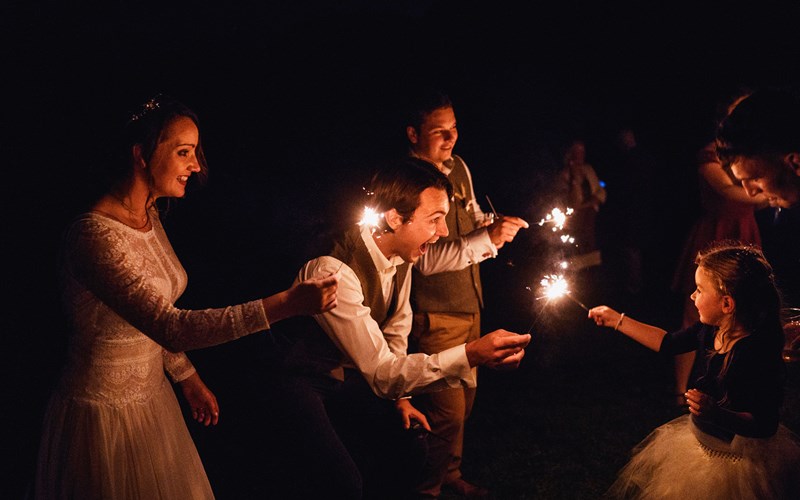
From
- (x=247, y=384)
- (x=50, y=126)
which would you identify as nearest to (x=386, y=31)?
(x=50, y=126)

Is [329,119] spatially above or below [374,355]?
above

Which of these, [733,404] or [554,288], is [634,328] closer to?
[554,288]

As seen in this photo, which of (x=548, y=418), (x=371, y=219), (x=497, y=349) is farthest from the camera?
(x=548, y=418)

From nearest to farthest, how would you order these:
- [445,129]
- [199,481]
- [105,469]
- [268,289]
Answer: [105,469]
[199,481]
[445,129]
[268,289]

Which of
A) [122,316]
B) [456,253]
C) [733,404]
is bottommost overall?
[733,404]

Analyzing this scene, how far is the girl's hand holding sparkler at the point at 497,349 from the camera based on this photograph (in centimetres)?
298

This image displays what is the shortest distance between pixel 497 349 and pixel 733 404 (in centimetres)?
114

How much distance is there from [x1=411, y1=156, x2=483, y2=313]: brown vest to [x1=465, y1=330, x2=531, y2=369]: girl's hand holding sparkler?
1.34 metres

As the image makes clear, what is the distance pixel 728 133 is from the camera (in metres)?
3.08

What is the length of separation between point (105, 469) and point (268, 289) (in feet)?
7.81

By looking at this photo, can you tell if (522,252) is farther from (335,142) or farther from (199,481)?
(199,481)

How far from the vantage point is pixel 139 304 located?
2.58 meters

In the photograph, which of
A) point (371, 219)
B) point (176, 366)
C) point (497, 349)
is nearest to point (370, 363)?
point (497, 349)

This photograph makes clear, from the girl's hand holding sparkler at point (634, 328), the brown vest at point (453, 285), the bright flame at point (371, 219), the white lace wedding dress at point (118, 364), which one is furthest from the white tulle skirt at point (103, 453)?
the girl's hand holding sparkler at point (634, 328)
